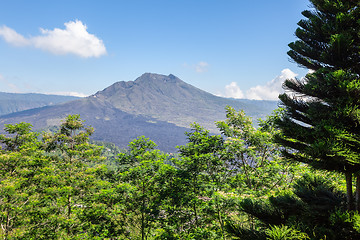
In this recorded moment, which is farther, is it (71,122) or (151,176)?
(71,122)

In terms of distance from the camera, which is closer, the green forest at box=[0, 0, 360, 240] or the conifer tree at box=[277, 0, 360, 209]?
the conifer tree at box=[277, 0, 360, 209]

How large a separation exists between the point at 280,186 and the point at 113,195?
9.73m

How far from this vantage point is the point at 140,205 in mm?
12617

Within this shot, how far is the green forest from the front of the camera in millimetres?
4637

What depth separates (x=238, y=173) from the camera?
38.8 feet

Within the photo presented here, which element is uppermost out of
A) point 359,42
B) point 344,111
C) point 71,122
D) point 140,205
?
point 359,42

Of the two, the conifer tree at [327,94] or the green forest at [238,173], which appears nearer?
the conifer tree at [327,94]

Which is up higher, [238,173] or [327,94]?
[327,94]

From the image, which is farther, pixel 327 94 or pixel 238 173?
pixel 238 173

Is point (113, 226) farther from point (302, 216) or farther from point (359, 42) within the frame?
point (359, 42)

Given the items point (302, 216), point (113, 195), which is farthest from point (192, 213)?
point (302, 216)

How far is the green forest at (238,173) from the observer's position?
15.2ft

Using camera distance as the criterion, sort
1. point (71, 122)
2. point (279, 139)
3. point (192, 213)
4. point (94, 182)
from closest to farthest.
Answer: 1. point (279, 139)
2. point (192, 213)
3. point (94, 182)
4. point (71, 122)

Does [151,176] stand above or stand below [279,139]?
→ below
